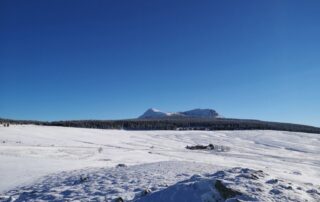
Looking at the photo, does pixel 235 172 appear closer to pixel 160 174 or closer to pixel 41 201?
pixel 160 174

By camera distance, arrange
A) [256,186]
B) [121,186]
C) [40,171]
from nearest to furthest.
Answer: [256,186]
[121,186]
[40,171]

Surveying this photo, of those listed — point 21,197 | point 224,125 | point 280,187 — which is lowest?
point 21,197

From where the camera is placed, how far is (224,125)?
152000 millimetres

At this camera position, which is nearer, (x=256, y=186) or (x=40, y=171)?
(x=256, y=186)

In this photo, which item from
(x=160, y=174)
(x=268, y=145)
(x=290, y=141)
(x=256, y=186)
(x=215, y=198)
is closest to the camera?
(x=215, y=198)

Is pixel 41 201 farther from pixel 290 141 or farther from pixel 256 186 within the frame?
pixel 290 141

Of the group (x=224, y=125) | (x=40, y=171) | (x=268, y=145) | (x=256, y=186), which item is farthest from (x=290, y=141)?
(x=256, y=186)

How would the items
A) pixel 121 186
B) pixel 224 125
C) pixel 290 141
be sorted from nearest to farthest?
pixel 121 186, pixel 290 141, pixel 224 125

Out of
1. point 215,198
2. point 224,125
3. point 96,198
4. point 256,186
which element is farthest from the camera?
point 224,125

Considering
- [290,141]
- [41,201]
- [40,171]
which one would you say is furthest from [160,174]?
[290,141]

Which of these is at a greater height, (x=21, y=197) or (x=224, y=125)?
(x=224, y=125)

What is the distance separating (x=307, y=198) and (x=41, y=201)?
10166 mm

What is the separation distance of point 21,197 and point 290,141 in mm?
85505

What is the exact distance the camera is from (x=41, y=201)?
14547 millimetres
